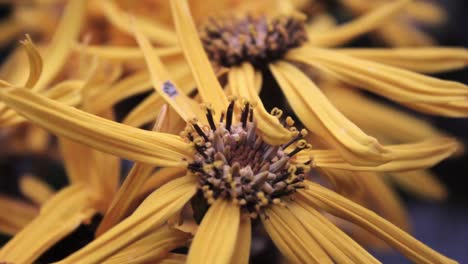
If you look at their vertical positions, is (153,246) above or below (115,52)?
below

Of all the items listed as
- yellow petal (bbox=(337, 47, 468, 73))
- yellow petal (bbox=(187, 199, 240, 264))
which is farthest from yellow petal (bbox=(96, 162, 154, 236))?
yellow petal (bbox=(337, 47, 468, 73))

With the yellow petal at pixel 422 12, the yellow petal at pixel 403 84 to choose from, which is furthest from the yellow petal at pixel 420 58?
the yellow petal at pixel 422 12

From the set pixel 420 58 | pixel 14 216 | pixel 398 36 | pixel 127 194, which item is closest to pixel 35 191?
pixel 14 216

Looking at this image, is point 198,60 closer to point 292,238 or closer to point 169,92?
point 169,92

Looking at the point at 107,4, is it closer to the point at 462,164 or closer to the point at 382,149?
the point at 382,149

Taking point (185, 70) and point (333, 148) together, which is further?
point (185, 70)

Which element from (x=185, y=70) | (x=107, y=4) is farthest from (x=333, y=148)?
(x=107, y=4)
